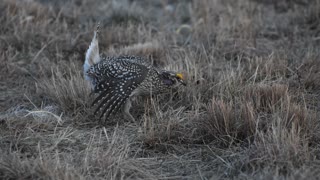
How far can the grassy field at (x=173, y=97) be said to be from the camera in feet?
13.3

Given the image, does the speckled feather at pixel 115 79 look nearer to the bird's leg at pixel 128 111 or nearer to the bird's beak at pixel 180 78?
the bird's leg at pixel 128 111

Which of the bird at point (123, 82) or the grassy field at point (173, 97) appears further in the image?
the bird at point (123, 82)

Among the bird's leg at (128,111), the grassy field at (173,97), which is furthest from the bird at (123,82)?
the grassy field at (173,97)

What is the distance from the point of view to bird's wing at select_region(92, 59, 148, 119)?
16.4 feet

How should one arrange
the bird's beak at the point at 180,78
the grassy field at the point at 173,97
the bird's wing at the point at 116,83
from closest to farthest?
1. the grassy field at the point at 173,97
2. the bird's wing at the point at 116,83
3. the bird's beak at the point at 180,78

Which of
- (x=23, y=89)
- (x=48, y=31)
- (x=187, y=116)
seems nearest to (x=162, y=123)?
(x=187, y=116)

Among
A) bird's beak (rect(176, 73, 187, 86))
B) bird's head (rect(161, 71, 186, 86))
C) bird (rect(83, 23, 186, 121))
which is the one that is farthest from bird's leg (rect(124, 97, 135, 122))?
bird's beak (rect(176, 73, 187, 86))

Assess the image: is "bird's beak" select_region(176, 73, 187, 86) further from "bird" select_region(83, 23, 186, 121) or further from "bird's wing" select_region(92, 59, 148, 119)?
"bird's wing" select_region(92, 59, 148, 119)

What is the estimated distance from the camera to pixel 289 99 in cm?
474

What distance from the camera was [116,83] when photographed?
5.13m

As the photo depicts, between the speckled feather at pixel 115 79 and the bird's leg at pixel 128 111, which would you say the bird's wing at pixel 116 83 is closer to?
the speckled feather at pixel 115 79

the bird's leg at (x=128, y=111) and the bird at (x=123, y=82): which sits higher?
the bird at (x=123, y=82)

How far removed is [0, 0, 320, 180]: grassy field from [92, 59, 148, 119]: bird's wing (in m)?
0.22

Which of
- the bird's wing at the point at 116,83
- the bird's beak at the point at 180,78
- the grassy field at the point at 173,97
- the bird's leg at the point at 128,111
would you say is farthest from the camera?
the bird's beak at the point at 180,78
